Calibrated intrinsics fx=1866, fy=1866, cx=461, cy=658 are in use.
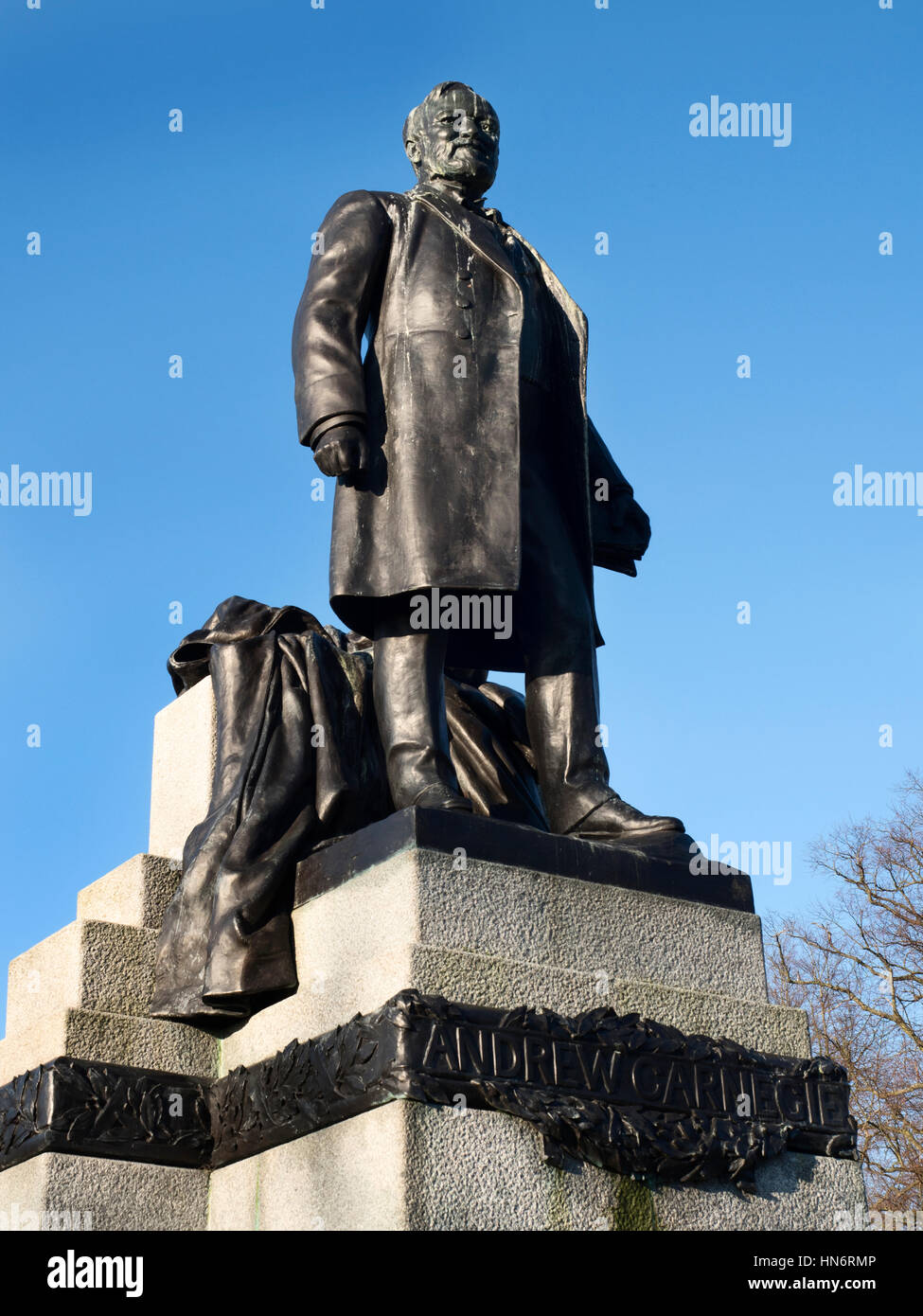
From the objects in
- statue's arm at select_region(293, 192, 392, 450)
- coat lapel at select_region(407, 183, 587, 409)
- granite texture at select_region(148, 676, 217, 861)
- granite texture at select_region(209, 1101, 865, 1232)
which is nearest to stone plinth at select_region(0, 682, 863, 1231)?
granite texture at select_region(209, 1101, 865, 1232)

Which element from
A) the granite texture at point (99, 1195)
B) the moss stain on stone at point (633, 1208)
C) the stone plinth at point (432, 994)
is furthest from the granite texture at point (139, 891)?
the moss stain on stone at point (633, 1208)

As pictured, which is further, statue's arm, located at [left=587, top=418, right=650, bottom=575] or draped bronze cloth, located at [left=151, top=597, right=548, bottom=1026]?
statue's arm, located at [left=587, top=418, right=650, bottom=575]

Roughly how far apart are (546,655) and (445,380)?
3.53 ft

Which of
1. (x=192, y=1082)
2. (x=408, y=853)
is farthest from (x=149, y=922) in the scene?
(x=408, y=853)

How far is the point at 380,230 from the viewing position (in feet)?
22.9

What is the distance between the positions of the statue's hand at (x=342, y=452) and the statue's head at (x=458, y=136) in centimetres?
128

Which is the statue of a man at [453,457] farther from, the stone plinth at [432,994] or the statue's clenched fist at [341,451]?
the stone plinth at [432,994]

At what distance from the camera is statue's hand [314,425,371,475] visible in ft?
21.5

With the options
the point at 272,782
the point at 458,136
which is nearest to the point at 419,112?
the point at 458,136

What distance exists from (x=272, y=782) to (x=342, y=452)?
120cm

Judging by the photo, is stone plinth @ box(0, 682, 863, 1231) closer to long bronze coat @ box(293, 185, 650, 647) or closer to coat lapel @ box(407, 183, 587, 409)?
long bronze coat @ box(293, 185, 650, 647)

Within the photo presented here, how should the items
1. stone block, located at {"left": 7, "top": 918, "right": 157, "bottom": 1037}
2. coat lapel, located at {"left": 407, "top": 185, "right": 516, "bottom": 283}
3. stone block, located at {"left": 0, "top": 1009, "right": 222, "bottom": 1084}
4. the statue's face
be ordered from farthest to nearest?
1. the statue's face
2. coat lapel, located at {"left": 407, "top": 185, "right": 516, "bottom": 283}
3. stone block, located at {"left": 7, "top": 918, "right": 157, "bottom": 1037}
4. stone block, located at {"left": 0, "top": 1009, "right": 222, "bottom": 1084}

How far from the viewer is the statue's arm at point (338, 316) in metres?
6.61

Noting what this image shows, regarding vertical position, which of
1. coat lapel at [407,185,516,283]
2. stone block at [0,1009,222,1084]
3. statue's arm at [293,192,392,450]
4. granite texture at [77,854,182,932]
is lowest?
stone block at [0,1009,222,1084]
